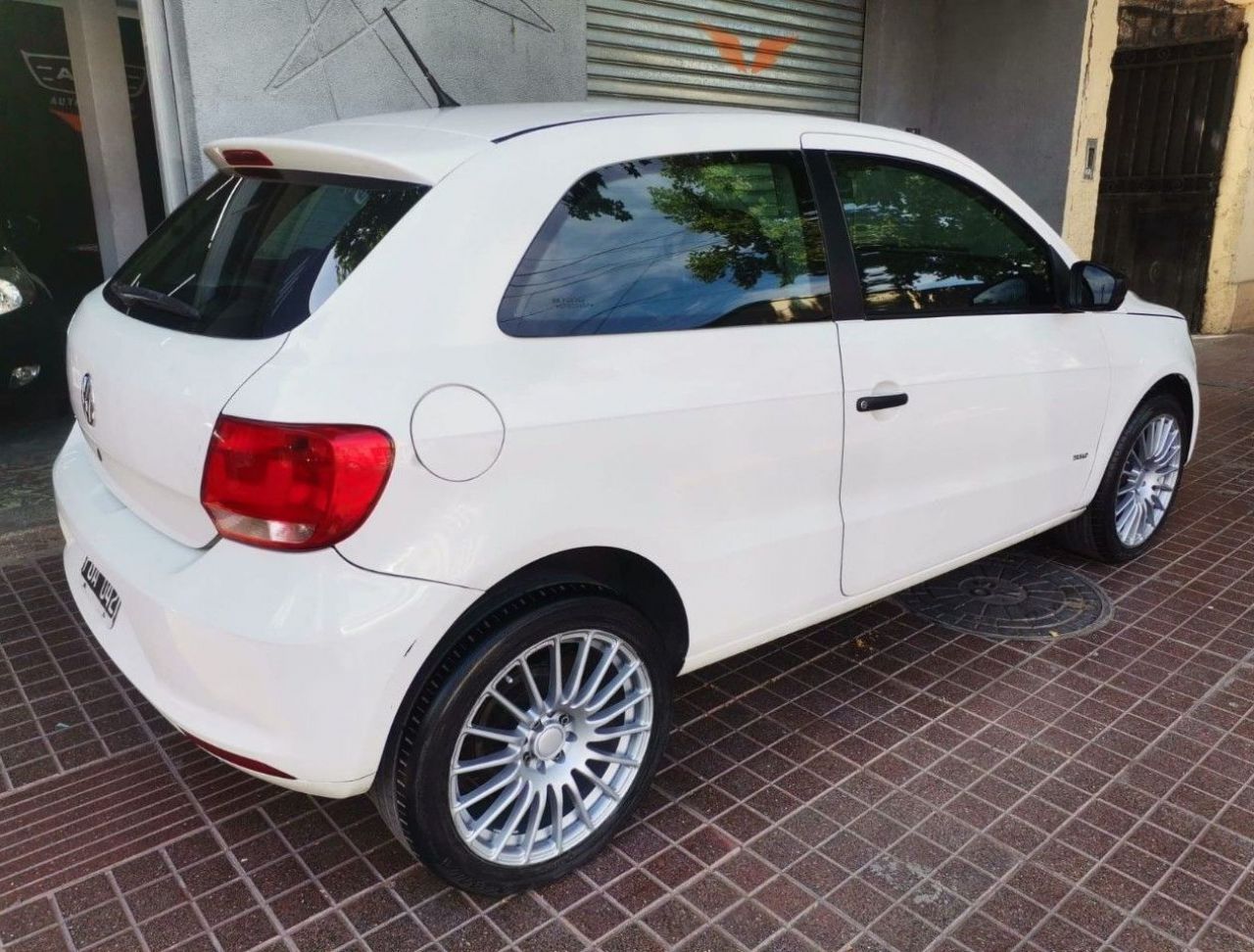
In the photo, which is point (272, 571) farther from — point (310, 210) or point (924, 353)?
point (924, 353)

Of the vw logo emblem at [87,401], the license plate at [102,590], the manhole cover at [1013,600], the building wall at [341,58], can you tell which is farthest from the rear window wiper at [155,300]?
the manhole cover at [1013,600]

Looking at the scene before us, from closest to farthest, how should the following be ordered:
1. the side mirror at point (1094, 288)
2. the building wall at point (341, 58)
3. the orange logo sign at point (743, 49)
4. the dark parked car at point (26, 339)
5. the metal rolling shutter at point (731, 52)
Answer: the side mirror at point (1094, 288) → the building wall at point (341, 58) → the dark parked car at point (26, 339) → the metal rolling shutter at point (731, 52) → the orange logo sign at point (743, 49)

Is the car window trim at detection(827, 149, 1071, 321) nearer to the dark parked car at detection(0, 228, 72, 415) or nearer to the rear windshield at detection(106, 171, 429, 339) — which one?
the rear windshield at detection(106, 171, 429, 339)

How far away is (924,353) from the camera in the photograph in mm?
3137

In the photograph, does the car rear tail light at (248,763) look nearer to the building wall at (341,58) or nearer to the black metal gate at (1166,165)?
the building wall at (341,58)

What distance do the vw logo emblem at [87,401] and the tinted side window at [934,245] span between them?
7.00ft

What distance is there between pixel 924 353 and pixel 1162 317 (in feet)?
6.04

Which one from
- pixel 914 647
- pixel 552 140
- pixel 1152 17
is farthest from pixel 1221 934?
pixel 1152 17

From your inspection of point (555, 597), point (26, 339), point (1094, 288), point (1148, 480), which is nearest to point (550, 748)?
point (555, 597)

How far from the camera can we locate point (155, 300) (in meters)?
2.57

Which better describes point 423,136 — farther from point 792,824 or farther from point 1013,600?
point 1013,600

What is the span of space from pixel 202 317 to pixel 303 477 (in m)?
0.60

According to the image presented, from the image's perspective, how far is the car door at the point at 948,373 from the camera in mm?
3043

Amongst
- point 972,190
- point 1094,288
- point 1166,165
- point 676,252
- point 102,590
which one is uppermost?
point 1166,165
